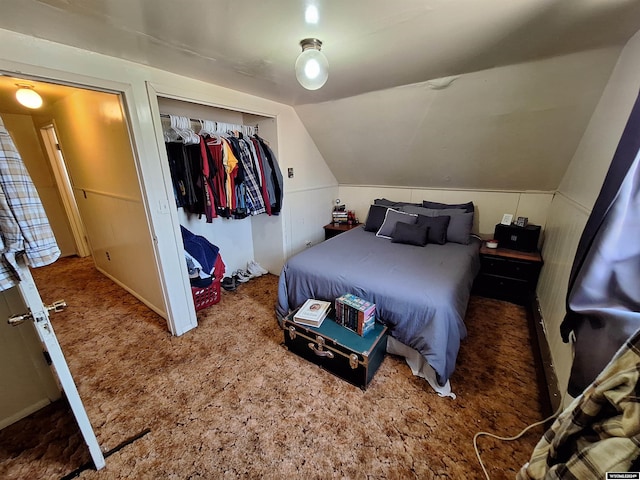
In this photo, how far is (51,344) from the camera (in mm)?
1069

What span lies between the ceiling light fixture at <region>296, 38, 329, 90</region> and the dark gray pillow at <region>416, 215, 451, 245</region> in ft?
6.29

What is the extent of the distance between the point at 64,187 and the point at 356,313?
478 cm

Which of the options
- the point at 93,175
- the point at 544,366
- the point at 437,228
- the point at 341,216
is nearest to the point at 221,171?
the point at 93,175

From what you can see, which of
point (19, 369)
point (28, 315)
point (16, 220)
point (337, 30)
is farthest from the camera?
point (19, 369)

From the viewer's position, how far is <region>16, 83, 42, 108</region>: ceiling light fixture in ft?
7.25

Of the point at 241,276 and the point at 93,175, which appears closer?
the point at 93,175

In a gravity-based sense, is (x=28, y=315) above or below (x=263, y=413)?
above

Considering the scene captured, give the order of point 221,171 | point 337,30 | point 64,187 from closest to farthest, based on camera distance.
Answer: point 337,30 < point 221,171 < point 64,187

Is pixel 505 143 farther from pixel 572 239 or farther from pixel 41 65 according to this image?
pixel 41 65

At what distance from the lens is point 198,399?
1646 millimetres

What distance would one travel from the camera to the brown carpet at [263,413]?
128 centimetres

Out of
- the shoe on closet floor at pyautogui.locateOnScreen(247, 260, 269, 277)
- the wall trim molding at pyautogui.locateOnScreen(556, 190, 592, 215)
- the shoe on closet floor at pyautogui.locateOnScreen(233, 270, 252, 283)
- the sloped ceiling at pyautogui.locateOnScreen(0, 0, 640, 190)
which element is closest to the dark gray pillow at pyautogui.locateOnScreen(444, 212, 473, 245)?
the sloped ceiling at pyautogui.locateOnScreen(0, 0, 640, 190)

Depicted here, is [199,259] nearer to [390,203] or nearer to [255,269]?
[255,269]

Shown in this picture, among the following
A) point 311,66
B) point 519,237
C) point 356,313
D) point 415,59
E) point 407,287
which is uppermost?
point 415,59
